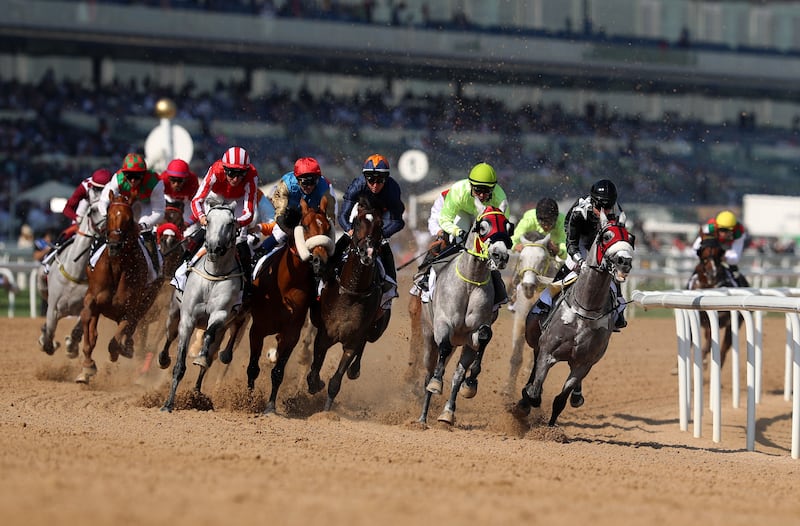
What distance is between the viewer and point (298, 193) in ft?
31.8

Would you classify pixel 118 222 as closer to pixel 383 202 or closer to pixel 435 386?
pixel 383 202

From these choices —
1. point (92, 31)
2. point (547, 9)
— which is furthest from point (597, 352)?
point (547, 9)

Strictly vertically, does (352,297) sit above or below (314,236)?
below

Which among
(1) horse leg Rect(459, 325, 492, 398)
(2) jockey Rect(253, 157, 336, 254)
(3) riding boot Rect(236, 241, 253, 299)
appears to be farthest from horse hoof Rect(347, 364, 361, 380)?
(2) jockey Rect(253, 157, 336, 254)

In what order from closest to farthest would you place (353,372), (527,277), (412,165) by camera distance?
(353,372) < (527,277) < (412,165)

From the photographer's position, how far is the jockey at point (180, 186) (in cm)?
1145

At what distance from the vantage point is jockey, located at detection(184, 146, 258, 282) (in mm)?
9555

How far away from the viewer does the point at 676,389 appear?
13188 mm

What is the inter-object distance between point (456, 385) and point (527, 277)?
1953 mm

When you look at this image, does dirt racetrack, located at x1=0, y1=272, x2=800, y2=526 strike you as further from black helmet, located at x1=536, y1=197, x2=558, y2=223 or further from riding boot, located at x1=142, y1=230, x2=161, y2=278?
black helmet, located at x1=536, y1=197, x2=558, y2=223

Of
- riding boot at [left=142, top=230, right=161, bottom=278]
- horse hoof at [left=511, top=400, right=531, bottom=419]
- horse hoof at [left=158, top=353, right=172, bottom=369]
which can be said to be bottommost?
horse hoof at [left=511, top=400, right=531, bottom=419]

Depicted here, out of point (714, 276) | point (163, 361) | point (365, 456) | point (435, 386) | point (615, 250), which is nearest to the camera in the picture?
point (365, 456)

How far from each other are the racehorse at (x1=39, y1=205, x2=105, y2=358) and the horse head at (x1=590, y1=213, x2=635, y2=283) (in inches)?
192

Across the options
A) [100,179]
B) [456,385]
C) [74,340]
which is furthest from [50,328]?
[456,385]
